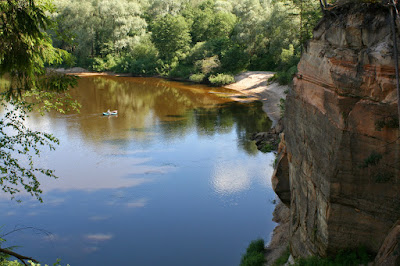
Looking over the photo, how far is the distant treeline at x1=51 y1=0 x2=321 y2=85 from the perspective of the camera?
5481cm

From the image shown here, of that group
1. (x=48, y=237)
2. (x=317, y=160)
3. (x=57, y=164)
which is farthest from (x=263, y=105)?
(x=317, y=160)

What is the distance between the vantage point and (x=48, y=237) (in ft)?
55.8

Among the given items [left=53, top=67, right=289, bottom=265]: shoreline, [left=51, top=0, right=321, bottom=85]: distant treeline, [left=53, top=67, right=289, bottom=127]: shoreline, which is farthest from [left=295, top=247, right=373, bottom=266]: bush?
[left=51, top=0, right=321, bottom=85]: distant treeline

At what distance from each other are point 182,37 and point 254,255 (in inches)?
2082

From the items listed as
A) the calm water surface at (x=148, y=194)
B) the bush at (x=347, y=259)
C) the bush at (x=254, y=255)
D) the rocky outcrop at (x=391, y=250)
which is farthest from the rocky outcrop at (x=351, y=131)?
the calm water surface at (x=148, y=194)

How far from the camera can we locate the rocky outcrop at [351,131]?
8305 millimetres

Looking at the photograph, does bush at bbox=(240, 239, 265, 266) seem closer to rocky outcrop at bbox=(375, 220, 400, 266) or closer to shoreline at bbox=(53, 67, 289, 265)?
shoreline at bbox=(53, 67, 289, 265)

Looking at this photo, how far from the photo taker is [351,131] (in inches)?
346

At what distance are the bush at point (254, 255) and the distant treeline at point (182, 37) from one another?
36428mm

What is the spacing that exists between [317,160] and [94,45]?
66125 mm

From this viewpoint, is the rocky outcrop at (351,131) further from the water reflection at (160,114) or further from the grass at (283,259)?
the water reflection at (160,114)

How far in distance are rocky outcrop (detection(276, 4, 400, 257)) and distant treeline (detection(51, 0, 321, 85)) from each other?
3993 centimetres

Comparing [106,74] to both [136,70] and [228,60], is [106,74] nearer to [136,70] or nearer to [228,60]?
[136,70]

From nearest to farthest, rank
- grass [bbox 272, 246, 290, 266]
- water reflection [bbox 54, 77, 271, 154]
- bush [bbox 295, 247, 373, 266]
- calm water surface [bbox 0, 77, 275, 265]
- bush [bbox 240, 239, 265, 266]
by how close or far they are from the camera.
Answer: bush [bbox 295, 247, 373, 266] → grass [bbox 272, 246, 290, 266] → bush [bbox 240, 239, 265, 266] → calm water surface [bbox 0, 77, 275, 265] → water reflection [bbox 54, 77, 271, 154]
